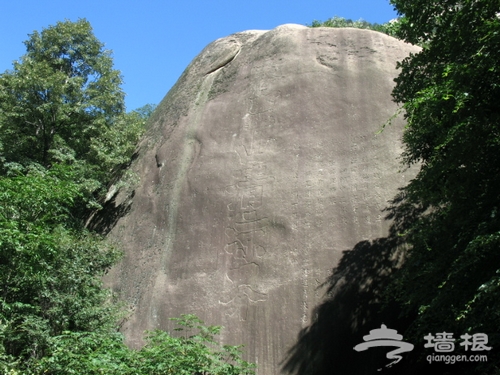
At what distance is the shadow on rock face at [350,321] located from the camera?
31.4ft

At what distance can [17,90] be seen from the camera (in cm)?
1500

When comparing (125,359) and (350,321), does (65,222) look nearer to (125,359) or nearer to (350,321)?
(125,359)

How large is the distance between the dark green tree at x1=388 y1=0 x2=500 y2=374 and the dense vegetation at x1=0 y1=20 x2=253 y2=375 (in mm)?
3434

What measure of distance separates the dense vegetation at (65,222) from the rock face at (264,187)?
807mm

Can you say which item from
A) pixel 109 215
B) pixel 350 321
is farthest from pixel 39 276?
pixel 350 321

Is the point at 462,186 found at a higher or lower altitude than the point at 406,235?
lower

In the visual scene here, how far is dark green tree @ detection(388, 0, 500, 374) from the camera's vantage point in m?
6.39

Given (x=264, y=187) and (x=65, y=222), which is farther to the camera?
(x=65, y=222)

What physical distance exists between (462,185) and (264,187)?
5.51 m

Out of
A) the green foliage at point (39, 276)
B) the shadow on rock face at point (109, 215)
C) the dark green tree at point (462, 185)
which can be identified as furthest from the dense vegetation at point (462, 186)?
the shadow on rock face at point (109, 215)

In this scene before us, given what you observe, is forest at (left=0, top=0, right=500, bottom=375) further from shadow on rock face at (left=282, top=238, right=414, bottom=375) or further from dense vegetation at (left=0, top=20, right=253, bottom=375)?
shadow on rock face at (left=282, top=238, right=414, bottom=375)

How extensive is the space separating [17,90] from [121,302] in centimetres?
756

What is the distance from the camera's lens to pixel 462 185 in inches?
287

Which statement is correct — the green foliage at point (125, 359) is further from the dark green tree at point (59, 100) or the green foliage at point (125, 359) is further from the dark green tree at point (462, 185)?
the dark green tree at point (59, 100)
